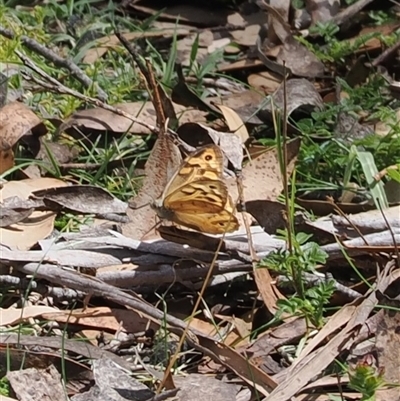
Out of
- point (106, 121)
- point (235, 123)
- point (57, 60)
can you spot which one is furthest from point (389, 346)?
point (57, 60)

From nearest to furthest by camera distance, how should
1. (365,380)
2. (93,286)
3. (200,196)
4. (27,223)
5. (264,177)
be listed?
(365,380) < (93,286) < (200,196) < (27,223) < (264,177)

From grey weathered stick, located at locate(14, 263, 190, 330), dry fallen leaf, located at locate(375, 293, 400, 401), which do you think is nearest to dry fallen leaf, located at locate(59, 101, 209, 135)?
grey weathered stick, located at locate(14, 263, 190, 330)

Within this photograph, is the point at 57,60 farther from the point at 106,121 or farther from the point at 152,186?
the point at 152,186

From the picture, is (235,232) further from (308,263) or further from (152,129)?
(152,129)

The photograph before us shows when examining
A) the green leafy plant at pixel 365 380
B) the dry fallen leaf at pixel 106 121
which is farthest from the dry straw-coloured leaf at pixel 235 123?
the green leafy plant at pixel 365 380

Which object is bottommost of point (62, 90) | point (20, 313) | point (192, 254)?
point (20, 313)

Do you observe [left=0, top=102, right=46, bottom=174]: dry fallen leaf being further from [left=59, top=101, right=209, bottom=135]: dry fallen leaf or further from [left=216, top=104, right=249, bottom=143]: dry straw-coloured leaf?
[left=216, top=104, right=249, bottom=143]: dry straw-coloured leaf

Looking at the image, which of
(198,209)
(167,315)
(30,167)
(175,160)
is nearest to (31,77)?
(30,167)
